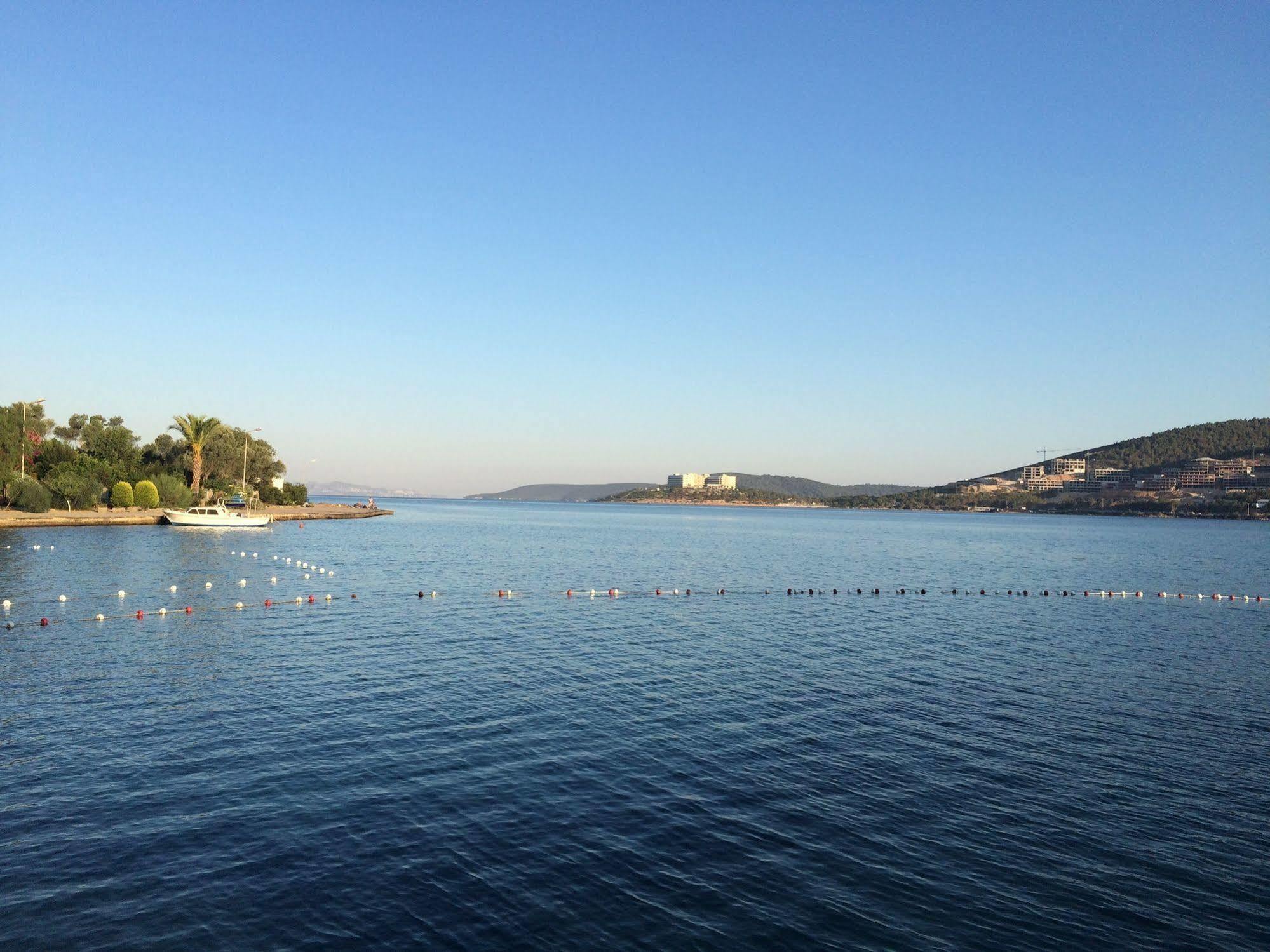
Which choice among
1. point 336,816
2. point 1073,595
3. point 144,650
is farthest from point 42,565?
point 1073,595

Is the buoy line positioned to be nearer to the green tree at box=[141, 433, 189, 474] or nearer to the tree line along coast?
the tree line along coast

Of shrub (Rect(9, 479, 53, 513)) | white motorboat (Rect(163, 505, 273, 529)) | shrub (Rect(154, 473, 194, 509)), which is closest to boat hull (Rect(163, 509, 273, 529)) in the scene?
white motorboat (Rect(163, 505, 273, 529))

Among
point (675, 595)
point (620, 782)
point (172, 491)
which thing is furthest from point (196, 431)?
point (620, 782)

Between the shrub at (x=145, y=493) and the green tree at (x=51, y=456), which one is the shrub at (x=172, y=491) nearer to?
the shrub at (x=145, y=493)

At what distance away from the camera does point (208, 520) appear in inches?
4254

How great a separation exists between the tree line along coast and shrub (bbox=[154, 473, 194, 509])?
0.11 meters

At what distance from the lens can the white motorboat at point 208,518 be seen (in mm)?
107562

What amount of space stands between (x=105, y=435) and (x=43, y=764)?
441 ft

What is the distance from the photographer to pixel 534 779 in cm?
2009

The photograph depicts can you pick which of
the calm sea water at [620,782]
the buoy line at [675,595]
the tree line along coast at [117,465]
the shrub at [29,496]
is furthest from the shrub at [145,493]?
the buoy line at [675,595]

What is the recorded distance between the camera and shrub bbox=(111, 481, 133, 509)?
11788 centimetres

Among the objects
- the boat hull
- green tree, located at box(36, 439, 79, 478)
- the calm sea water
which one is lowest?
the calm sea water

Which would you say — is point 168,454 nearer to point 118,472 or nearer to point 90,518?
point 118,472

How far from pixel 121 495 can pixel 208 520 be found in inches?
877
